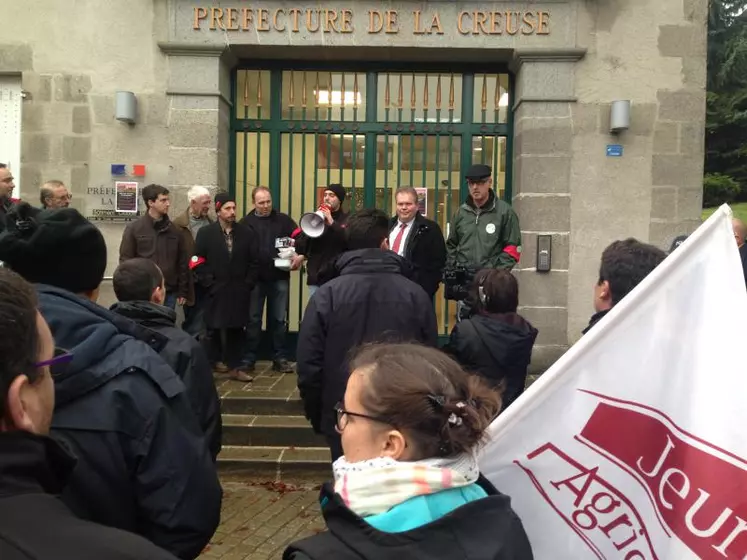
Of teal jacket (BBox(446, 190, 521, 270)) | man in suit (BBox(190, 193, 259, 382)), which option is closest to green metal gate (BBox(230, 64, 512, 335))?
man in suit (BBox(190, 193, 259, 382))

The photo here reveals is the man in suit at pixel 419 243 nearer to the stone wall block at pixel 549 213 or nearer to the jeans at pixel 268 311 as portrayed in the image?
the jeans at pixel 268 311

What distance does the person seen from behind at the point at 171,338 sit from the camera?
281 cm

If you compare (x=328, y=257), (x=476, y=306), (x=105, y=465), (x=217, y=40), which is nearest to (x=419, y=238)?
(x=328, y=257)

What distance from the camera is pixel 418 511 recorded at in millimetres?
1309

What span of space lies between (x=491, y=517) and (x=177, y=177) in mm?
6700

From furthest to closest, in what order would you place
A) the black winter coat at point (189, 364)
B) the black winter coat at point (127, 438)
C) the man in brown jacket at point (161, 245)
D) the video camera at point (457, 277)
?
the man in brown jacket at point (161, 245)
the video camera at point (457, 277)
the black winter coat at point (189, 364)
the black winter coat at point (127, 438)

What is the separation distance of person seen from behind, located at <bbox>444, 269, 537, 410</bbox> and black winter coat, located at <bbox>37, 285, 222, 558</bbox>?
195 cm

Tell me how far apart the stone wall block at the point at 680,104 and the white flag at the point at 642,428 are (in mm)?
5832

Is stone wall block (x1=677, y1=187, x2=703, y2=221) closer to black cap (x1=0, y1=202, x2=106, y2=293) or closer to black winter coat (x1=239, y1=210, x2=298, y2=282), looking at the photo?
black winter coat (x1=239, y1=210, x2=298, y2=282)

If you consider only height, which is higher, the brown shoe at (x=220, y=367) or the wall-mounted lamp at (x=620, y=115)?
the wall-mounted lamp at (x=620, y=115)

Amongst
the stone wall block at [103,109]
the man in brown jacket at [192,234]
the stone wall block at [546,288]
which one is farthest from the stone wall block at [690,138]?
the stone wall block at [103,109]

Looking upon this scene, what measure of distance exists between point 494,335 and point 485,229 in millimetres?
2637

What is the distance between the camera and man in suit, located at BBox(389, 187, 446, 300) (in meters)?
5.80

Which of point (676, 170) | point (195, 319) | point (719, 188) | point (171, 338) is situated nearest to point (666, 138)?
point (676, 170)
